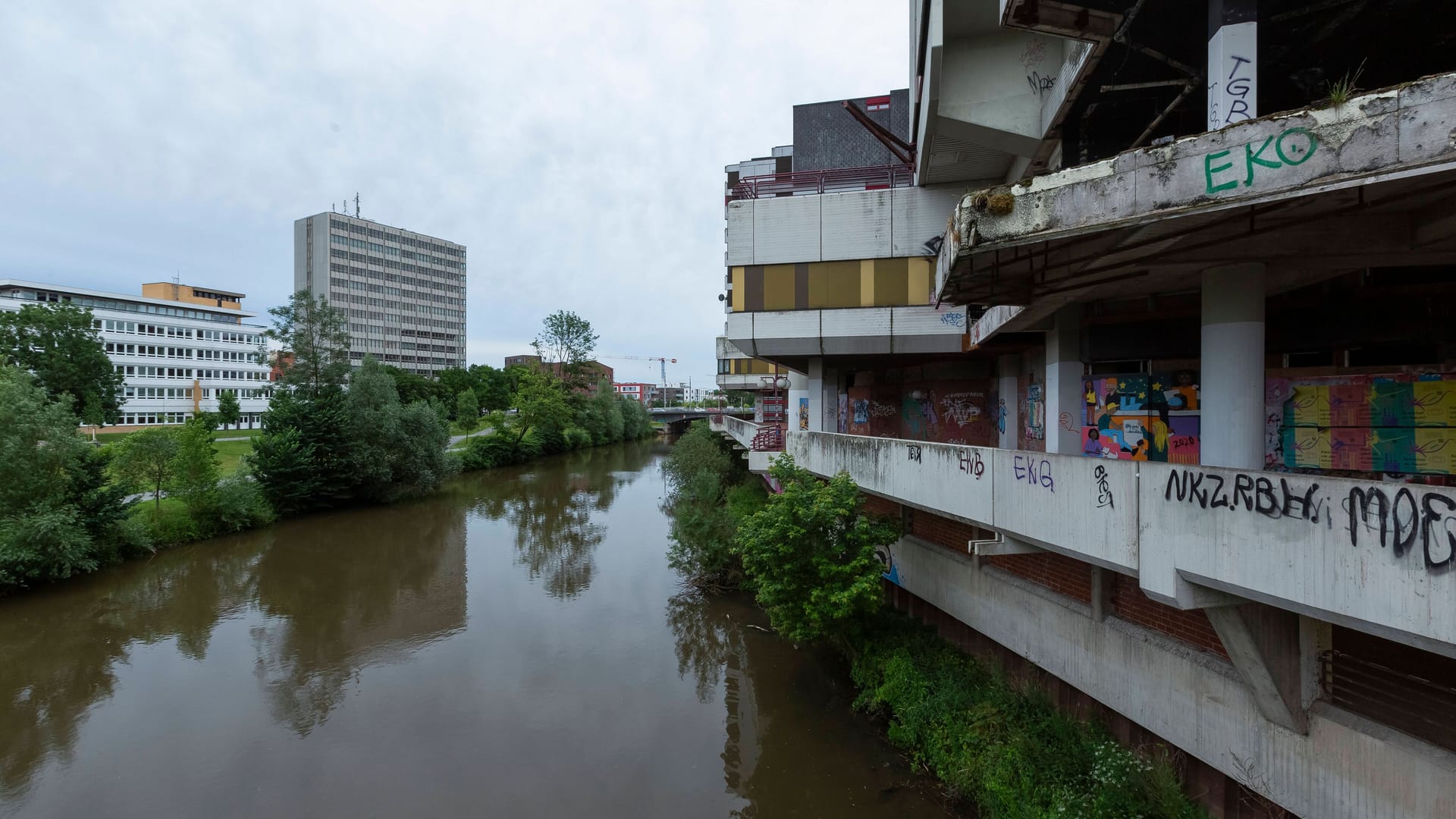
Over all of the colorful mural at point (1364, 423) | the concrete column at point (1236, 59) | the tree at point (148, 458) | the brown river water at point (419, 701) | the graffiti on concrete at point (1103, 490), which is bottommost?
the brown river water at point (419, 701)

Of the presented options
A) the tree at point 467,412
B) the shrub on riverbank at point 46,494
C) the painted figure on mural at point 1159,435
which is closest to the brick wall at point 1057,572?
the painted figure on mural at point 1159,435

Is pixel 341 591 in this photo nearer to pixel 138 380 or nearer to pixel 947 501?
pixel 947 501

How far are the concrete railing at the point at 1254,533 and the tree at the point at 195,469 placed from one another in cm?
2658

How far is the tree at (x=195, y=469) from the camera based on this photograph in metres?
22.6

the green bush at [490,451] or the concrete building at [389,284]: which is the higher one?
the concrete building at [389,284]

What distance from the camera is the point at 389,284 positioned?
301 ft

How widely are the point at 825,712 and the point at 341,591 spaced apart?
48.1 feet

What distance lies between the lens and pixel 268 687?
12.3 m

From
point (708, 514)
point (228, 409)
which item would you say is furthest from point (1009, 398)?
point (228, 409)

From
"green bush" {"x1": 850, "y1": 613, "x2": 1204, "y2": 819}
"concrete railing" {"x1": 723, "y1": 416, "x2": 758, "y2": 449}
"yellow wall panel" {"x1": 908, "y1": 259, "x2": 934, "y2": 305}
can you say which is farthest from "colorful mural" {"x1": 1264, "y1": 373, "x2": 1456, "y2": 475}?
"concrete railing" {"x1": 723, "y1": 416, "x2": 758, "y2": 449}

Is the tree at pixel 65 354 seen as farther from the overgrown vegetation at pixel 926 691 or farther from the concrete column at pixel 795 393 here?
the overgrown vegetation at pixel 926 691

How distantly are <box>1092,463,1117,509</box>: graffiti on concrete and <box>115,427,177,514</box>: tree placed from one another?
2740 centimetres

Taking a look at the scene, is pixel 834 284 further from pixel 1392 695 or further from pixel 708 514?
pixel 1392 695

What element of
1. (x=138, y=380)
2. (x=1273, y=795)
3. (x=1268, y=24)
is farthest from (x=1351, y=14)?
(x=138, y=380)
